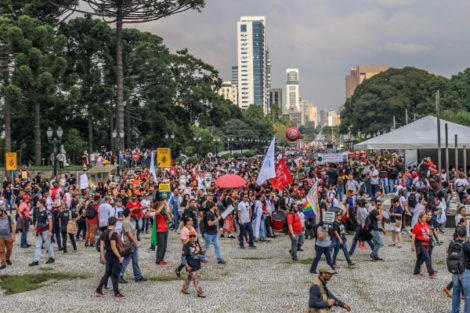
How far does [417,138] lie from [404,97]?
176ft

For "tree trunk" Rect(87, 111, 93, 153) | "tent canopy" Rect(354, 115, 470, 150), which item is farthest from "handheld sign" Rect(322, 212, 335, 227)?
"tree trunk" Rect(87, 111, 93, 153)

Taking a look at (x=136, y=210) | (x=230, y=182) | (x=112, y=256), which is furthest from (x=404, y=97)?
(x=112, y=256)

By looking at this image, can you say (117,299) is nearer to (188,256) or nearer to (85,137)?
(188,256)

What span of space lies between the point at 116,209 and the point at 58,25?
3191 cm

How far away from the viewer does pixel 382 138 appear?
26078 mm

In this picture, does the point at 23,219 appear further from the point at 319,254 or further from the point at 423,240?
the point at 423,240

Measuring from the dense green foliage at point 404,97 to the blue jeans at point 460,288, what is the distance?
223 ft

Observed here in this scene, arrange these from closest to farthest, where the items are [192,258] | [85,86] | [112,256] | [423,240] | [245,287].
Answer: [192,258] < [112,256] < [245,287] < [423,240] < [85,86]

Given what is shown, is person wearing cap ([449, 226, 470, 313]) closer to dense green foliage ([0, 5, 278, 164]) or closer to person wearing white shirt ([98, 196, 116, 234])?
person wearing white shirt ([98, 196, 116, 234])

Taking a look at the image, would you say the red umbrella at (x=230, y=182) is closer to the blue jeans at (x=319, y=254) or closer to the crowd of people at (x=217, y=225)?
the crowd of people at (x=217, y=225)

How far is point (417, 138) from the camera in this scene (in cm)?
2545

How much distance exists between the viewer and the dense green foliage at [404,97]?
71812mm

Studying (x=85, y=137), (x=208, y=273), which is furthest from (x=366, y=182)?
(x=85, y=137)

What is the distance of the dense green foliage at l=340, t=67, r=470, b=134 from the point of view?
71.8m
